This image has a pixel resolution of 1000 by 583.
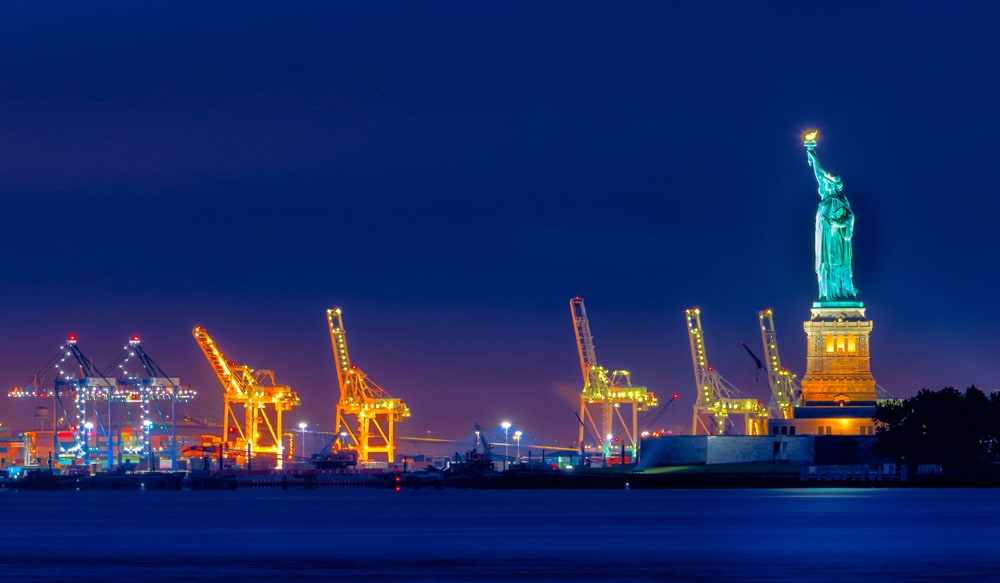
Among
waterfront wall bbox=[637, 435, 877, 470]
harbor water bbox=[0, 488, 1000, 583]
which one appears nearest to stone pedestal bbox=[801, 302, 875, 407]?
waterfront wall bbox=[637, 435, 877, 470]

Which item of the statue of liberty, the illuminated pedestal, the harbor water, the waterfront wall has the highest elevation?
the statue of liberty

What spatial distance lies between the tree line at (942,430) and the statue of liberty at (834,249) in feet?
33.3

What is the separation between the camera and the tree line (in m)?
172

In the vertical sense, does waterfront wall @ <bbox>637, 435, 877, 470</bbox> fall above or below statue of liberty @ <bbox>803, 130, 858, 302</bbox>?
below

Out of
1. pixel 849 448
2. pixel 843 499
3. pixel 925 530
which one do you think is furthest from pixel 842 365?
pixel 925 530

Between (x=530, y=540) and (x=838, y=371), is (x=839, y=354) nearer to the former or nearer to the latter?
(x=838, y=371)

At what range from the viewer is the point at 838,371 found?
174 meters

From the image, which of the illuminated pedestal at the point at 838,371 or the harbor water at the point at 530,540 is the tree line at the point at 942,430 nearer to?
the illuminated pedestal at the point at 838,371

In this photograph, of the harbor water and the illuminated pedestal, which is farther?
the illuminated pedestal

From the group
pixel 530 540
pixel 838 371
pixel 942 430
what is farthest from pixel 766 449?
pixel 530 540

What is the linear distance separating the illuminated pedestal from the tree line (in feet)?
6.59

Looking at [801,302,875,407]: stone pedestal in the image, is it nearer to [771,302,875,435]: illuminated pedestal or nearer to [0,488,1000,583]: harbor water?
[771,302,875,435]: illuminated pedestal

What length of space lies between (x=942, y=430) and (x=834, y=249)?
17.1 m

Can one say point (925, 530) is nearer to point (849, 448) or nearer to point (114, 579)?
point (114, 579)
